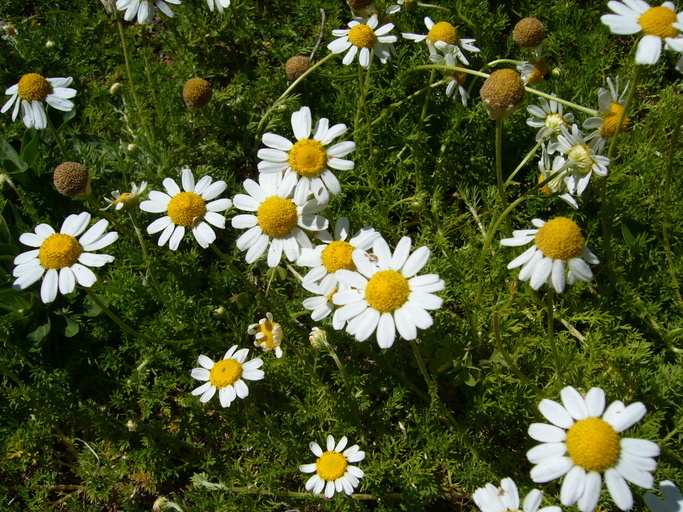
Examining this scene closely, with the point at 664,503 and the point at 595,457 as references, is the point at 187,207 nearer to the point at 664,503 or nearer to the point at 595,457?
the point at 595,457

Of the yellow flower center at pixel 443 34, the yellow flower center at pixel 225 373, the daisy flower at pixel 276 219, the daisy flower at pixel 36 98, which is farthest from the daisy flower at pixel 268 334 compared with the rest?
the yellow flower center at pixel 443 34

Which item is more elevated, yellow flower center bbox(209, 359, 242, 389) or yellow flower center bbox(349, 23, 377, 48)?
yellow flower center bbox(349, 23, 377, 48)

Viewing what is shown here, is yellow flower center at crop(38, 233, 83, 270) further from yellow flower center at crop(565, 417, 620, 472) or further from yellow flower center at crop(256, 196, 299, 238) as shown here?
yellow flower center at crop(565, 417, 620, 472)

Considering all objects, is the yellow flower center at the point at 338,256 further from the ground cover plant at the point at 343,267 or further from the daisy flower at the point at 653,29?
the daisy flower at the point at 653,29

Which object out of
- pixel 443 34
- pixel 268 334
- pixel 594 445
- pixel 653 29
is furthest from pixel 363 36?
pixel 594 445

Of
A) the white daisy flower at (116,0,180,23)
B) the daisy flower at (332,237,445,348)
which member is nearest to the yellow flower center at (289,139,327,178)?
the daisy flower at (332,237,445,348)
